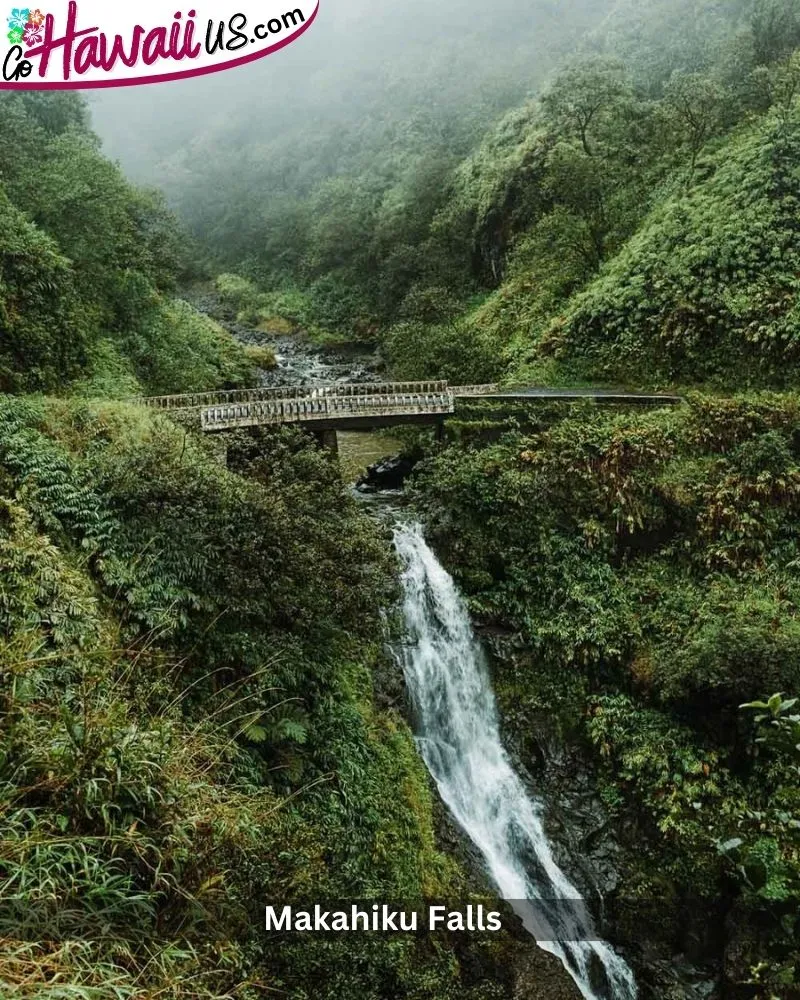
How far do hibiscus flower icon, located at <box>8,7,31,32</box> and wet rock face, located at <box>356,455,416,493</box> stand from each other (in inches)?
499

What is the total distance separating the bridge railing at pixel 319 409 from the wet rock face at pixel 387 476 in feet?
7.37

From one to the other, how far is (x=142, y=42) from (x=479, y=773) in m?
13.0

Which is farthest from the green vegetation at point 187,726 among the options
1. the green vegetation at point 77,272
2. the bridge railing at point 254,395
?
the green vegetation at point 77,272

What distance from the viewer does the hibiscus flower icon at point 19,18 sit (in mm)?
9648

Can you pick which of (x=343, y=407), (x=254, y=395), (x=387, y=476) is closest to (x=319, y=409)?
(x=343, y=407)

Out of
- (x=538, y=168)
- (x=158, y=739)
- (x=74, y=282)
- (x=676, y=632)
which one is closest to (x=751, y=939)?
(x=676, y=632)

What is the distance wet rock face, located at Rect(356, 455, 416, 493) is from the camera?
786 inches

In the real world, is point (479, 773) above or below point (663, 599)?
below

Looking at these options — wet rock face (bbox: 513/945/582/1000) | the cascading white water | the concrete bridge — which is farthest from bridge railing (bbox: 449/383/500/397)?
wet rock face (bbox: 513/945/582/1000)

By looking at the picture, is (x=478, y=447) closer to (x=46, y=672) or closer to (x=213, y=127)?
(x=46, y=672)

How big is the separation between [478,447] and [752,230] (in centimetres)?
1267

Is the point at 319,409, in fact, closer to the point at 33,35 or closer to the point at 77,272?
the point at 77,272

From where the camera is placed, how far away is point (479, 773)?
41.8ft

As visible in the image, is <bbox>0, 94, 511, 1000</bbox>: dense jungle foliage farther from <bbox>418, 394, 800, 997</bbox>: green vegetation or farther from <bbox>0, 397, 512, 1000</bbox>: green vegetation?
<bbox>418, 394, 800, 997</bbox>: green vegetation
